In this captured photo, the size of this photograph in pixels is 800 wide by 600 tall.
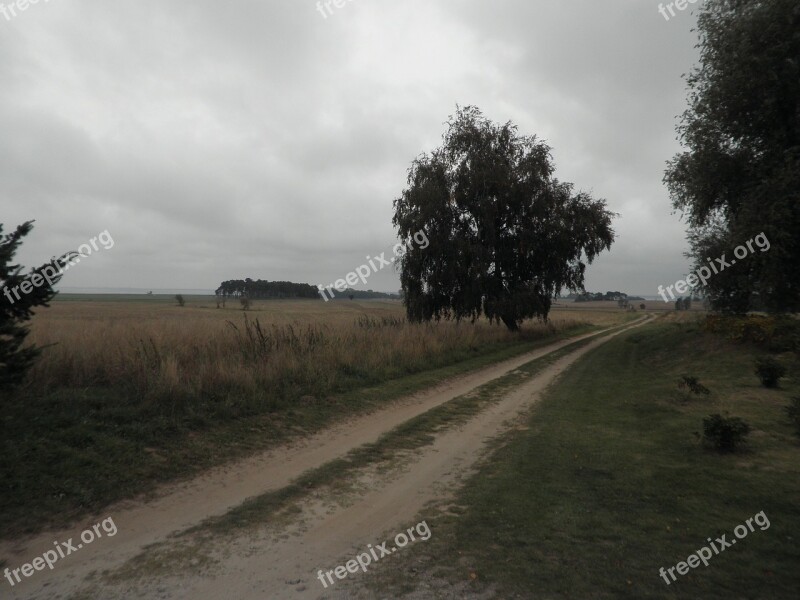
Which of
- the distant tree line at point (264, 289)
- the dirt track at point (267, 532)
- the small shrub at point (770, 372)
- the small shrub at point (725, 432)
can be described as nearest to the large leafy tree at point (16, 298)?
the dirt track at point (267, 532)

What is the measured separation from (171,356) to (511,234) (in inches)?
847

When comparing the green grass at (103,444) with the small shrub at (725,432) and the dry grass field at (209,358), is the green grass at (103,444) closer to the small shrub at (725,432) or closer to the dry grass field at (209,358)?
the dry grass field at (209,358)

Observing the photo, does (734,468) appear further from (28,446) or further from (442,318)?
(442,318)

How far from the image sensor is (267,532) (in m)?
4.75

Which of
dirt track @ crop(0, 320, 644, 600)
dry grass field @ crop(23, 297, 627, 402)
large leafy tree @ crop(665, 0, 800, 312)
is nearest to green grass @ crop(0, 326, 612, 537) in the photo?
dirt track @ crop(0, 320, 644, 600)

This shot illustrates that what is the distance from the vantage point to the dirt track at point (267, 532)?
382 centimetres

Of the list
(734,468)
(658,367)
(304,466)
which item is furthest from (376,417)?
(658,367)

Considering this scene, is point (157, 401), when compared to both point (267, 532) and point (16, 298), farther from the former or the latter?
point (267, 532)

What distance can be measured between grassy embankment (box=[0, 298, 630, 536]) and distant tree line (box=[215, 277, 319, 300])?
96592 mm

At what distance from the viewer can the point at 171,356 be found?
388 inches

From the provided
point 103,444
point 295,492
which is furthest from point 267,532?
point 103,444

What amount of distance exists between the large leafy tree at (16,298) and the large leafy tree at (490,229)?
2050cm

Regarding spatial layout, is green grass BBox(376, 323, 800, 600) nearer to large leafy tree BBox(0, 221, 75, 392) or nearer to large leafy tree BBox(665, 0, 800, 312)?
large leafy tree BBox(665, 0, 800, 312)

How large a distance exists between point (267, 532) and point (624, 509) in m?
3.72
